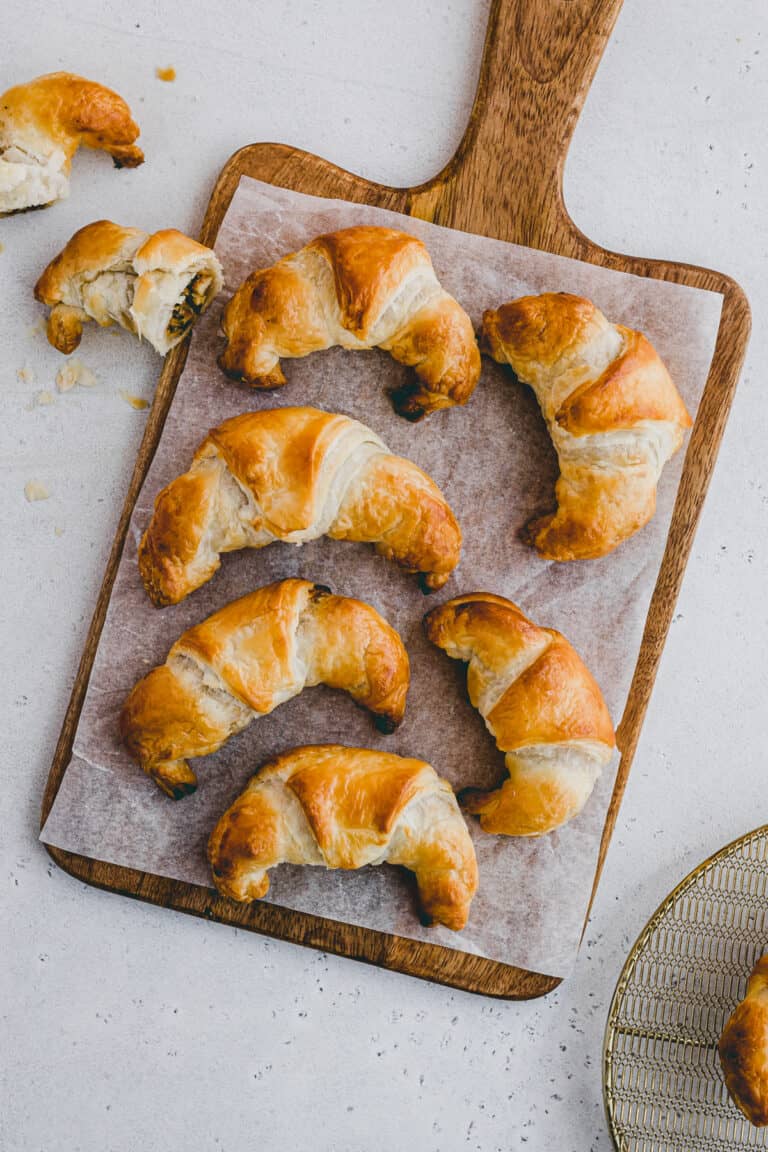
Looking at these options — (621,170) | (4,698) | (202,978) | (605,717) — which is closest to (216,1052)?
(202,978)

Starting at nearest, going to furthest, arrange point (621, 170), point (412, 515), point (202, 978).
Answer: point (412, 515)
point (202, 978)
point (621, 170)

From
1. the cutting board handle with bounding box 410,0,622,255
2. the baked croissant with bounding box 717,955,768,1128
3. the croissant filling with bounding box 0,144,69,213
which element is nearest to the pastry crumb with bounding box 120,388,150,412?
the croissant filling with bounding box 0,144,69,213

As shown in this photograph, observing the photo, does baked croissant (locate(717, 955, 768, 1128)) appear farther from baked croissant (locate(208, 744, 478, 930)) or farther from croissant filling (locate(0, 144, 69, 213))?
croissant filling (locate(0, 144, 69, 213))

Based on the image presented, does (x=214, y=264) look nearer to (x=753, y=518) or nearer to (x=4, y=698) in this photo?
(x=4, y=698)

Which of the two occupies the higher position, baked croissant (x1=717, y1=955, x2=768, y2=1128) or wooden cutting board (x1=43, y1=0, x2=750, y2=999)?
wooden cutting board (x1=43, y1=0, x2=750, y2=999)

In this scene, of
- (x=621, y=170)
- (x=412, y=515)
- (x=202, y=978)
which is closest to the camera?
(x=412, y=515)

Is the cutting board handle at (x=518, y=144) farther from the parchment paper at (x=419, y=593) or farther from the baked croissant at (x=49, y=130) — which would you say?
the baked croissant at (x=49, y=130)
